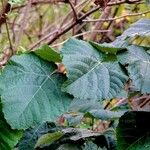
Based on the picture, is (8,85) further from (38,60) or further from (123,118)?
(123,118)

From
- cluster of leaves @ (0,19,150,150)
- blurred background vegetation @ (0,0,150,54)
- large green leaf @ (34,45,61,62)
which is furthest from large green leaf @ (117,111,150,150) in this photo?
blurred background vegetation @ (0,0,150,54)

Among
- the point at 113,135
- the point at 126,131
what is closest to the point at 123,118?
the point at 126,131

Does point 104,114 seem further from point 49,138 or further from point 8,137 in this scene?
point 8,137

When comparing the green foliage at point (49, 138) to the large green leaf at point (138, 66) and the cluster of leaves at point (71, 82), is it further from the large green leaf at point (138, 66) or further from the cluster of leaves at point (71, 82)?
the large green leaf at point (138, 66)

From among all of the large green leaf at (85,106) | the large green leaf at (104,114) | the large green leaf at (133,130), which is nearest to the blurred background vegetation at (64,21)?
the large green leaf at (85,106)

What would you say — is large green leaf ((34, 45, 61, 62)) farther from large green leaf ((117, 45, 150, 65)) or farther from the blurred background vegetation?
the blurred background vegetation

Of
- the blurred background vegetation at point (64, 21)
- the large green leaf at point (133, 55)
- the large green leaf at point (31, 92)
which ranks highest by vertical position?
the large green leaf at point (133, 55)

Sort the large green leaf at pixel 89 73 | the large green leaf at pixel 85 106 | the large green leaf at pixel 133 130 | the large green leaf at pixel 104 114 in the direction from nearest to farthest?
1. the large green leaf at pixel 89 73
2. the large green leaf at pixel 133 130
3. the large green leaf at pixel 104 114
4. the large green leaf at pixel 85 106
